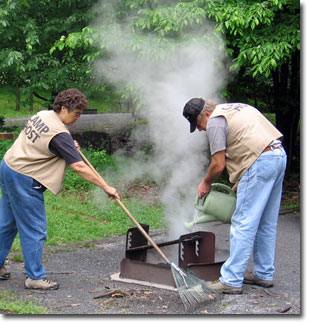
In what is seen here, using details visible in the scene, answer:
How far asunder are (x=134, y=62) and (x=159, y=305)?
4.39m

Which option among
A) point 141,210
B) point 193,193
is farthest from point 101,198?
point 193,193

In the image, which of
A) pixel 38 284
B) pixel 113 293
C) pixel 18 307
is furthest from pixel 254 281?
pixel 18 307

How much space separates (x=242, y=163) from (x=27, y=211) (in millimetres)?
1821

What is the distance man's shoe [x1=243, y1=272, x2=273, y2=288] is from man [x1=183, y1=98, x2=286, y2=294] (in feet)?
0.88

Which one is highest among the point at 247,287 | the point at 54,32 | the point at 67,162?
the point at 54,32

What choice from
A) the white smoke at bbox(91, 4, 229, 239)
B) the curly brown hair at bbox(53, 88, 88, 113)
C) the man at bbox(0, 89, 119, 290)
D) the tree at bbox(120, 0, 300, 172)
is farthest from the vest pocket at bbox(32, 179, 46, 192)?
the tree at bbox(120, 0, 300, 172)

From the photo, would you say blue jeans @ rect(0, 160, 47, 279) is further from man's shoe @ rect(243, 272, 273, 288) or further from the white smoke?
the white smoke

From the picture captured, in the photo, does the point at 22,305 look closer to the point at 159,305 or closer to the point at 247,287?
the point at 159,305

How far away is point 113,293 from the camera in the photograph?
4.00m

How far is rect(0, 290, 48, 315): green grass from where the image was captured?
358 cm

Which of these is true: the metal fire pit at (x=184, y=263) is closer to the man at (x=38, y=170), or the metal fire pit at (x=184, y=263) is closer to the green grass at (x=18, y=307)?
the man at (x=38, y=170)

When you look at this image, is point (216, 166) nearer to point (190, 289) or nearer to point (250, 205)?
point (250, 205)

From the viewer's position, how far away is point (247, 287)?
4.26m

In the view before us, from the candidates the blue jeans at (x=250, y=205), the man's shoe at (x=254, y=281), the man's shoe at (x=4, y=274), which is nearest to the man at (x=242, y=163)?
the blue jeans at (x=250, y=205)
